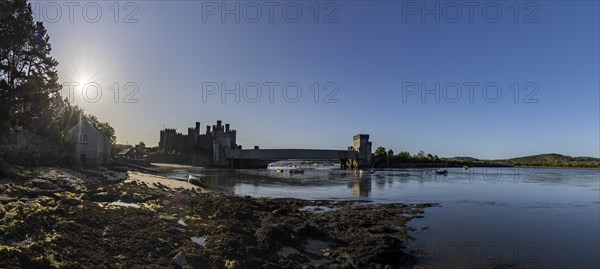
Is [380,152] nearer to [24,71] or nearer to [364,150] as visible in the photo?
[364,150]

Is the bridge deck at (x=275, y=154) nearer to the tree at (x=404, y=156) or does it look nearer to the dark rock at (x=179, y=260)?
the tree at (x=404, y=156)

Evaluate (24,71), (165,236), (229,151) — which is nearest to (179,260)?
(165,236)

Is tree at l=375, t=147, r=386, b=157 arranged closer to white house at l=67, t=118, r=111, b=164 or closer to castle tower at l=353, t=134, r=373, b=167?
castle tower at l=353, t=134, r=373, b=167

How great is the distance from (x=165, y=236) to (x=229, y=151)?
106092 millimetres

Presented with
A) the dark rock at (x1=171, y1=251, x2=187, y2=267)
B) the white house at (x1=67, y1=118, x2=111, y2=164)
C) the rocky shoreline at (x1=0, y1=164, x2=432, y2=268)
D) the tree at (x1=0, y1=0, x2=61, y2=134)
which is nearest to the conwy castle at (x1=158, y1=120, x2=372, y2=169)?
the white house at (x1=67, y1=118, x2=111, y2=164)

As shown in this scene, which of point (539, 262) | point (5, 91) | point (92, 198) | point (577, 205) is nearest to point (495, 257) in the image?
point (539, 262)

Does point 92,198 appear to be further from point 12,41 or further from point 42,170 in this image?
point 12,41

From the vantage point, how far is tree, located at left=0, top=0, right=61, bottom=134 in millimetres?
27594

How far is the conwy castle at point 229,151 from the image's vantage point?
114m

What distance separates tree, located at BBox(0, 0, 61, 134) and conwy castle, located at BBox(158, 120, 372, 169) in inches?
3192

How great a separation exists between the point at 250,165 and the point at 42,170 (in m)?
102

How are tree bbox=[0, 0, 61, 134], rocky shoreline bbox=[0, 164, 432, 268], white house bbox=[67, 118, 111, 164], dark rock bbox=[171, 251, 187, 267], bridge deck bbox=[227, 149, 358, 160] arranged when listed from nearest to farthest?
rocky shoreline bbox=[0, 164, 432, 268], dark rock bbox=[171, 251, 187, 267], tree bbox=[0, 0, 61, 134], white house bbox=[67, 118, 111, 164], bridge deck bbox=[227, 149, 358, 160]

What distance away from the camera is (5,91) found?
91.3 feet

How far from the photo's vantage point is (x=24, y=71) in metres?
31.7
